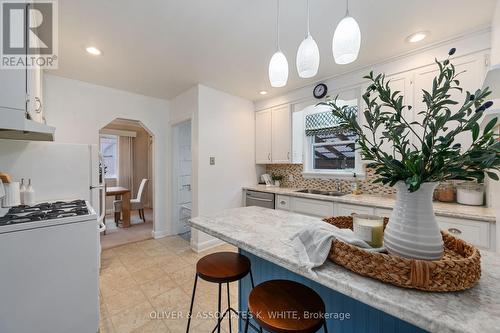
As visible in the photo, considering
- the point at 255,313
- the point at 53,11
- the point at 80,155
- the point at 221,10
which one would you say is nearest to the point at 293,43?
the point at 221,10

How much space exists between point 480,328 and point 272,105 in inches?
141

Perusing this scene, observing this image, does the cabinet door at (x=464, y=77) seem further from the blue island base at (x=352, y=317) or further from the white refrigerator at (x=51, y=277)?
the white refrigerator at (x=51, y=277)

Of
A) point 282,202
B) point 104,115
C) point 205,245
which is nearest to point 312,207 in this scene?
point 282,202

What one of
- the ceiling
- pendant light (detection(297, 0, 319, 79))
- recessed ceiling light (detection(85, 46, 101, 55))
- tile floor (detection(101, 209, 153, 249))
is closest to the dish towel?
pendant light (detection(297, 0, 319, 79))

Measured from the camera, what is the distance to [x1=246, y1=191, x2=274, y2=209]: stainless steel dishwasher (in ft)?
10.9

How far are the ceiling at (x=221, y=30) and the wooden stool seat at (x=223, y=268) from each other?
6.35 feet

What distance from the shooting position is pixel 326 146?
3.34m

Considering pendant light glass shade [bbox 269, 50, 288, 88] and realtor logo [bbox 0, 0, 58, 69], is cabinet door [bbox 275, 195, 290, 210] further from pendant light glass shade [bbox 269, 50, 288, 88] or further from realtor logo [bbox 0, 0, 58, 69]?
realtor logo [bbox 0, 0, 58, 69]

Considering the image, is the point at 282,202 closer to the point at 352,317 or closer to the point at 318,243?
the point at 352,317

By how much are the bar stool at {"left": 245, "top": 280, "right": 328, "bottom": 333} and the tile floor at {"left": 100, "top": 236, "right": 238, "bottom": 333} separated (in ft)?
3.47

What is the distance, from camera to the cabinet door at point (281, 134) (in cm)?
351

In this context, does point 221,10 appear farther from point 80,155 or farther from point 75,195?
point 75,195

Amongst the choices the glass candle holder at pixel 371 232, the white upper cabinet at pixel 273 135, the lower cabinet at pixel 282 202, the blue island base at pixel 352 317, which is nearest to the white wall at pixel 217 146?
the white upper cabinet at pixel 273 135

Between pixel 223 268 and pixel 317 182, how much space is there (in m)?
2.49
